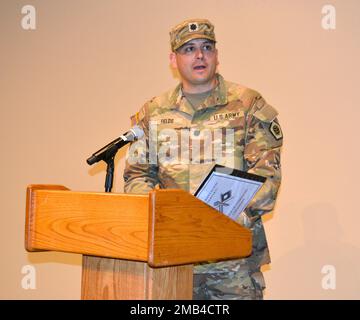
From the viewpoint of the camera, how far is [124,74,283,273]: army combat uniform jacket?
2.44 meters

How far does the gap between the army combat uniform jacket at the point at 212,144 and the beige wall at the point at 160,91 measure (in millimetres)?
Result: 945

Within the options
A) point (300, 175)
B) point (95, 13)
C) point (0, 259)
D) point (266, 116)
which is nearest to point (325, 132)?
point (300, 175)

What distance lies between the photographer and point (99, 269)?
1875 mm

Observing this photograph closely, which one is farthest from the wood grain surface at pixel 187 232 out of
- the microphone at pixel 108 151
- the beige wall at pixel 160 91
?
the beige wall at pixel 160 91

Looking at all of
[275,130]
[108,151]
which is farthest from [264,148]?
[108,151]

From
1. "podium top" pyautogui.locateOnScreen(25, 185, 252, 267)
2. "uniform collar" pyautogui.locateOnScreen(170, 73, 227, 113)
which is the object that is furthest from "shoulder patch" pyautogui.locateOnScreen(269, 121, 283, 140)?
"podium top" pyautogui.locateOnScreen(25, 185, 252, 267)

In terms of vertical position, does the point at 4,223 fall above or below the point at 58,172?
below

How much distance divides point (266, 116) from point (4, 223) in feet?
7.30

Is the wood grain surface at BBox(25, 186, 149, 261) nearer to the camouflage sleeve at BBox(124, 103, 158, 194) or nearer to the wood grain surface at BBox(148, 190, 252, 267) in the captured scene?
the wood grain surface at BBox(148, 190, 252, 267)

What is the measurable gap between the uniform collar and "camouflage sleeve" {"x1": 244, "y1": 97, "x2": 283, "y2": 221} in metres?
0.14

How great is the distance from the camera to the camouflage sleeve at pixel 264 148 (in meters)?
2.32

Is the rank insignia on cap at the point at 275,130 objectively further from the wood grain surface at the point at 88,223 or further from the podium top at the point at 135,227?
the wood grain surface at the point at 88,223

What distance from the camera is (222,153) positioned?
2.50m

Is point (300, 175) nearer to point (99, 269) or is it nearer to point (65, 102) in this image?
point (65, 102)
